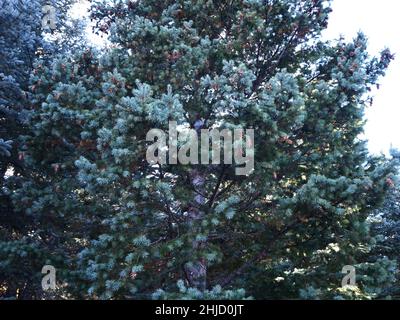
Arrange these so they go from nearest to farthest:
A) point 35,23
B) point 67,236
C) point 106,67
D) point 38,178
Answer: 1. point 106,67
2. point 67,236
3. point 38,178
4. point 35,23

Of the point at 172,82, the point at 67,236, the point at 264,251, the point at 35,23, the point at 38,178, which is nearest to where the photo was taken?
the point at 264,251

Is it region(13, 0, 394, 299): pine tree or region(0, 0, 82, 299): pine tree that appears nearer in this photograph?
region(13, 0, 394, 299): pine tree

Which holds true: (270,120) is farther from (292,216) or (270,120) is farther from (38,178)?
(38,178)

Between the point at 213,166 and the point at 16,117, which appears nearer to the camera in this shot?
the point at 213,166

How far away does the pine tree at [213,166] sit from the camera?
232 inches

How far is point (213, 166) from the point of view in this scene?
6648 millimetres

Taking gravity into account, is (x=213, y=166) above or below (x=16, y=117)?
below

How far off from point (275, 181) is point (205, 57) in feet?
8.83

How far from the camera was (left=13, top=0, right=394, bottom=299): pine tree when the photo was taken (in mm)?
5887

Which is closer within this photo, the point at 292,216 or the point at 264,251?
the point at 292,216

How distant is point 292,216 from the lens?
603 cm

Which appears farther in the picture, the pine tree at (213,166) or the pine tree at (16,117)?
the pine tree at (16,117)

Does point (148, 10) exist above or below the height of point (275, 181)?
above

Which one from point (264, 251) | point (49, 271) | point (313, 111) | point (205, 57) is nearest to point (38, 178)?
point (49, 271)
